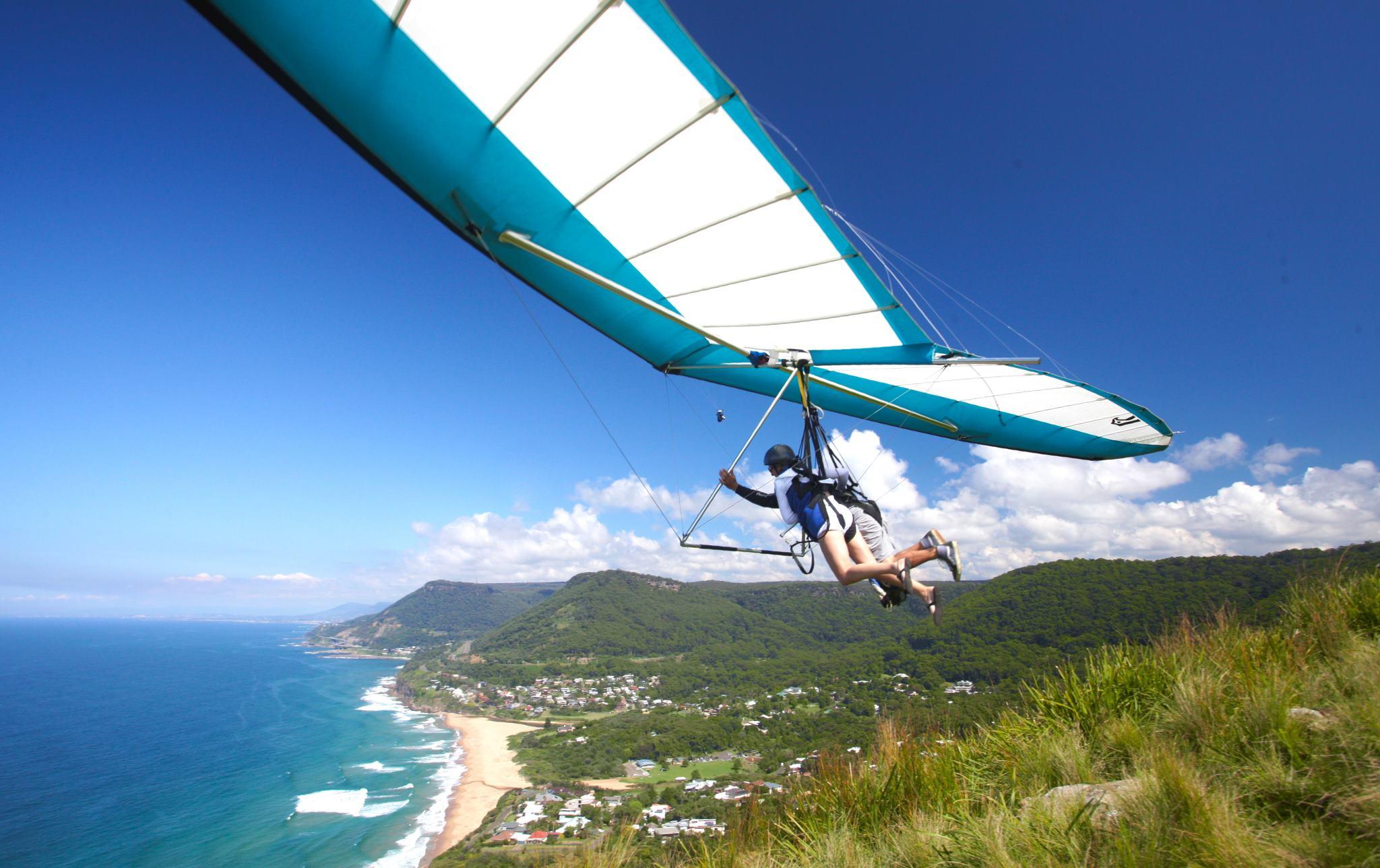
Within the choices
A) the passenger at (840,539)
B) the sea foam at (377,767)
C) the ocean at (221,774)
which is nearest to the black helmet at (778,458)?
the passenger at (840,539)

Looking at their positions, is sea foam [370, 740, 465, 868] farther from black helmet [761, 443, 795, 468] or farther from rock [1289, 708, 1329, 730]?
rock [1289, 708, 1329, 730]

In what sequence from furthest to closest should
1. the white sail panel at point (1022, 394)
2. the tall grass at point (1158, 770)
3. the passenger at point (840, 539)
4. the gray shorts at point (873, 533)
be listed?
the white sail panel at point (1022, 394)
the gray shorts at point (873, 533)
the passenger at point (840, 539)
the tall grass at point (1158, 770)

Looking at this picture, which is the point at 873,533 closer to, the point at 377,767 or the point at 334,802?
the point at 334,802

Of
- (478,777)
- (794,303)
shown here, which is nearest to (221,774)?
(478,777)

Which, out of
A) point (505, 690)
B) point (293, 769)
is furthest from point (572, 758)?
point (505, 690)

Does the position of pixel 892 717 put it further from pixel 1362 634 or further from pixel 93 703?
pixel 93 703

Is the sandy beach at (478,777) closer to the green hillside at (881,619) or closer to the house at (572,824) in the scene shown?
the house at (572,824)
